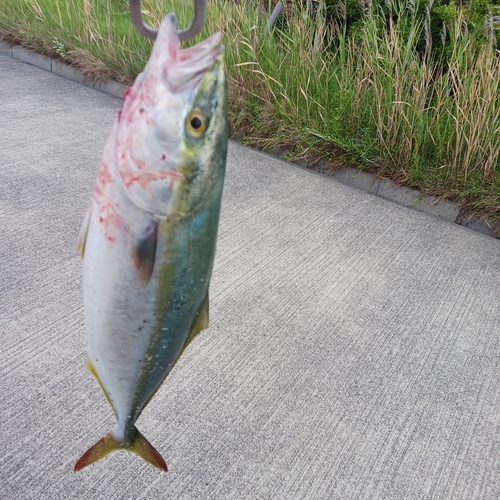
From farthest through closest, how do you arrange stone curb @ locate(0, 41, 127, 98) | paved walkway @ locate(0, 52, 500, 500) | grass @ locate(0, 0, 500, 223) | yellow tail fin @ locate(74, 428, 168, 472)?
1. stone curb @ locate(0, 41, 127, 98)
2. grass @ locate(0, 0, 500, 223)
3. paved walkway @ locate(0, 52, 500, 500)
4. yellow tail fin @ locate(74, 428, 168, 472)

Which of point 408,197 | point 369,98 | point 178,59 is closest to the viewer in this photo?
point 178,59

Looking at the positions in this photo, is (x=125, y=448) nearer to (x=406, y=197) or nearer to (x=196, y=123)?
(x=196, y=123)

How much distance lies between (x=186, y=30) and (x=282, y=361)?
200cm

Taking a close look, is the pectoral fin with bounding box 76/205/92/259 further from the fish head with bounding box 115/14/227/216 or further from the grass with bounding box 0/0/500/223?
the grass with bounding box 0/0/500/223

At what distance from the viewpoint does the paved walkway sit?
2.06m

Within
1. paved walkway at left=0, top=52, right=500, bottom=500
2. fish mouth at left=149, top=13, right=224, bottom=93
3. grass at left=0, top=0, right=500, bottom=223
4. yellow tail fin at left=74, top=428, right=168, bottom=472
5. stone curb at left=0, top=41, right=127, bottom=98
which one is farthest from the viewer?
stone curb at left=0, top=41, right=127, bottom=98

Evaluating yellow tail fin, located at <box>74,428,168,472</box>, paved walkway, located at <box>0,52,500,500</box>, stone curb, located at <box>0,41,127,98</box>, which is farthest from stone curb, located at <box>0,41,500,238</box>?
yellow tail fin, located at <box>74,428,168,472</box>

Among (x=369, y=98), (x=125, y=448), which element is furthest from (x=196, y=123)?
(x=369, y=98)

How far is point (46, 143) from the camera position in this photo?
4.29m

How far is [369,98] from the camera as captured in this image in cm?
457

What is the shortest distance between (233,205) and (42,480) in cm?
233

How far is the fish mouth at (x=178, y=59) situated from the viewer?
0.76 meters

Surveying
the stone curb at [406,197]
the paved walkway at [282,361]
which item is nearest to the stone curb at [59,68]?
the paved walkway at [282,361]

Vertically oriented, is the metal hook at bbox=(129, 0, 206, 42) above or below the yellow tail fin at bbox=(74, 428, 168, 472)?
above
